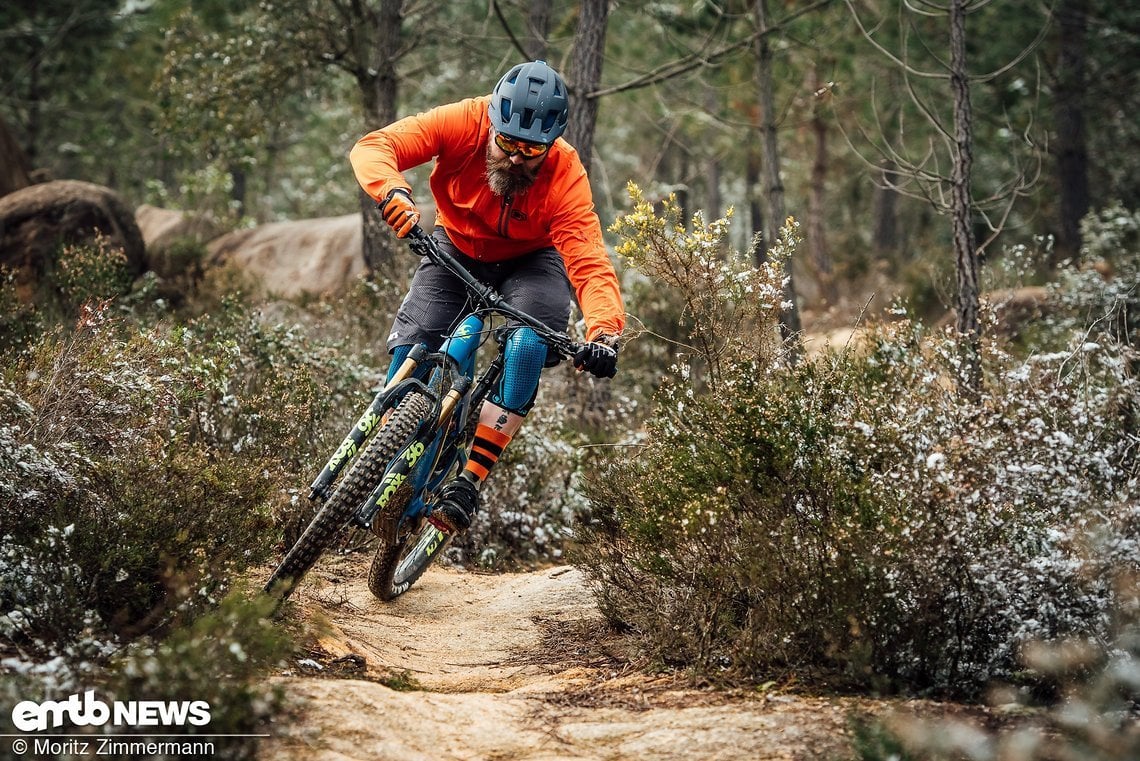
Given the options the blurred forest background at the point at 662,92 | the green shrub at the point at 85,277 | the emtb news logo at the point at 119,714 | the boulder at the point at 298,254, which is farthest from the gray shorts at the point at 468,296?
the boulder at the point at 298,254

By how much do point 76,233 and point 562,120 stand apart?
322 inches

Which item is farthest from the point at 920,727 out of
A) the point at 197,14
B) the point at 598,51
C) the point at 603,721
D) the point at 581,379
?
the point at 197,14

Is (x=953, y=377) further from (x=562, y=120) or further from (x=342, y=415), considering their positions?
(x=342, y=415)

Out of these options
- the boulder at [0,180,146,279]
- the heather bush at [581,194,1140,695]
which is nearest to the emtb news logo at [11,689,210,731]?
the heather bush at [581,194,1140,695]

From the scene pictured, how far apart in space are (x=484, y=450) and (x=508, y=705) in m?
1.61

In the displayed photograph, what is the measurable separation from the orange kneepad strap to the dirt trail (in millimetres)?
834

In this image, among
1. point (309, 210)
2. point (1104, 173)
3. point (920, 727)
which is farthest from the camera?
point (309, 210)

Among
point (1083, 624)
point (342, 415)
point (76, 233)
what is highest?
point (76, 233)

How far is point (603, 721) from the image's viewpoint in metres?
3.77

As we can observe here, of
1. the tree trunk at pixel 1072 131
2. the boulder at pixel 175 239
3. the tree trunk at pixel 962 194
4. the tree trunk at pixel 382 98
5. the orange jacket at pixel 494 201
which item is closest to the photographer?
the orange jacket at pixel 494 201

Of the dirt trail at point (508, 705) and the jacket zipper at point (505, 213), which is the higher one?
the jacket zipper at point (505, 213)

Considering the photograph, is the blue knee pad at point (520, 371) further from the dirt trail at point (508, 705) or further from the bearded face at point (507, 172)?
the dirt trail at point (508, 705)

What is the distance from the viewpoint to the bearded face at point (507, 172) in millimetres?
5172

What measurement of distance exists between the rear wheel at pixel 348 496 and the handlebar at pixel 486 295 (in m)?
0.60
